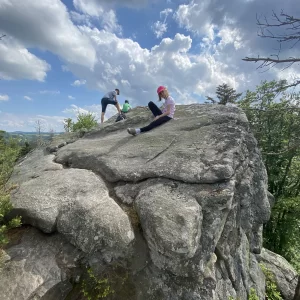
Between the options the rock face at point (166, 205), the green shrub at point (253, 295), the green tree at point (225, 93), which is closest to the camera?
the rock face at point (166, 205)

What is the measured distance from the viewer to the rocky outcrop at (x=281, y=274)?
9.27 meters

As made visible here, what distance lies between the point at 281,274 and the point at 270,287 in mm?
1237

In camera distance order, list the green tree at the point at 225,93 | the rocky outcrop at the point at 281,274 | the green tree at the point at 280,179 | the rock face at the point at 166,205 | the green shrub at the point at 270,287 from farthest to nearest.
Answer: the green tree at the point at 225,93 < the green tree at the point at 280,179 < the rocky outcrop at the point at 281,274 < the green shrub at the point at 270,287 < the rock face at the point at 166,205

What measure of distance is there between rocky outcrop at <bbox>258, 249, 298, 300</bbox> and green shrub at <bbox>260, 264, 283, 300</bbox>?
229 mm

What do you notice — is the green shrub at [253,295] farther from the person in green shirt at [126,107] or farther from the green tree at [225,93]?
the green tree at [225,93]

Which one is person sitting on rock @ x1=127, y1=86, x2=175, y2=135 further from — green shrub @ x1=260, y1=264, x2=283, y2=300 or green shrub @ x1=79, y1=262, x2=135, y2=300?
green shrub @ x1=260, y1=264, x2=283, y2=300

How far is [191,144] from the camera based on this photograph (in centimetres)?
726

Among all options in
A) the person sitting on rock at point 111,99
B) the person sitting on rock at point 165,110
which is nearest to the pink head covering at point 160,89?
the person sitting on rock at point 165,110

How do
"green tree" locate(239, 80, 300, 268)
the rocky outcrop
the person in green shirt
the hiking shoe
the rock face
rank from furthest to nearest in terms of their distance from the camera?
"green tree" locate(239, 80, 300, 268) < the person in green shirt < the rocky outcrop < the hiking shoe < the rock face

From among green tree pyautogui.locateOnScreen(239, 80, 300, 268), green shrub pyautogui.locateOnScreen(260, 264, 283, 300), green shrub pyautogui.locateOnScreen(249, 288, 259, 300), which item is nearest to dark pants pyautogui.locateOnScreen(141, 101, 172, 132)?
green shrub pyautogui.locateOnScreen(249, 288, 259, 300)

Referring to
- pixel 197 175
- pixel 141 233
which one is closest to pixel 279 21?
pixel 197 175

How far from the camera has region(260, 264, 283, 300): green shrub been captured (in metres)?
8.66

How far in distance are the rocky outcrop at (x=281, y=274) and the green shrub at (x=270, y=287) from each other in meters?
0.23

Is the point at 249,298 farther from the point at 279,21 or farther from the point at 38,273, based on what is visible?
the point at 279,21
